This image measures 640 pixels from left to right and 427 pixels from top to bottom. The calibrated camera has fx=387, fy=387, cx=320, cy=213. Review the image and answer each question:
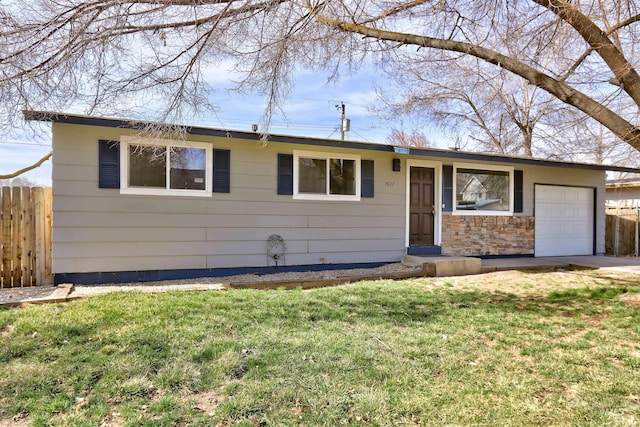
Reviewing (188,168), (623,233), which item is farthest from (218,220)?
(623,233)

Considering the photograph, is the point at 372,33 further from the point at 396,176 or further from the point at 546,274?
the point at 546,274

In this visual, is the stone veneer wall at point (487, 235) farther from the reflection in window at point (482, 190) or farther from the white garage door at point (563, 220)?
the white garage door at point (563, 220)

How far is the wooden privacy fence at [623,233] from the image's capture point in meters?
12.3

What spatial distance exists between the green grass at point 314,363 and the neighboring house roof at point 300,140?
2.47m

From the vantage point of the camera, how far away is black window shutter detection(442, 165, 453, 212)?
8.96 metres

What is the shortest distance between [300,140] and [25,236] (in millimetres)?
4720

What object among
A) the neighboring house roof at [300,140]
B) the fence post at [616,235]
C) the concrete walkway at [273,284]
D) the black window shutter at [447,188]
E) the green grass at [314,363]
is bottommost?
the green grass at [314,363]

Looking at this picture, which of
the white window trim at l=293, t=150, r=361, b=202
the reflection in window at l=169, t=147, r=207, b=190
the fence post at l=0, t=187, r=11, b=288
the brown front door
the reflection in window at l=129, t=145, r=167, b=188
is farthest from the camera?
the brown front door

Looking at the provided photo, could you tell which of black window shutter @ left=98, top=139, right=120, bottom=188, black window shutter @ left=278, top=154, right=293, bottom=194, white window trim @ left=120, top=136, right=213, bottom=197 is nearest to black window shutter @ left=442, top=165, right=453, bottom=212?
black window shutter @ left=278, top=154, right=293, bottom=194

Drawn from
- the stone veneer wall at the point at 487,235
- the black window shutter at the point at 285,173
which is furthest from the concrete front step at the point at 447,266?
the black window shutter at the point at 285,173

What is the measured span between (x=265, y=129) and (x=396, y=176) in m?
3.68

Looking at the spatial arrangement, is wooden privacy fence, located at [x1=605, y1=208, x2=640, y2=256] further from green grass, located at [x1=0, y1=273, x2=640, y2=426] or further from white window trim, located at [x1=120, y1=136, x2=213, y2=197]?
white window trim, located at [x1=120, y1=136, x2=213, y2=197]

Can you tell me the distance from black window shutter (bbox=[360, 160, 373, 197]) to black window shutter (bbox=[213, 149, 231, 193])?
8.97 feet

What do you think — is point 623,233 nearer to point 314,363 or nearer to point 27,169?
point 314,363
